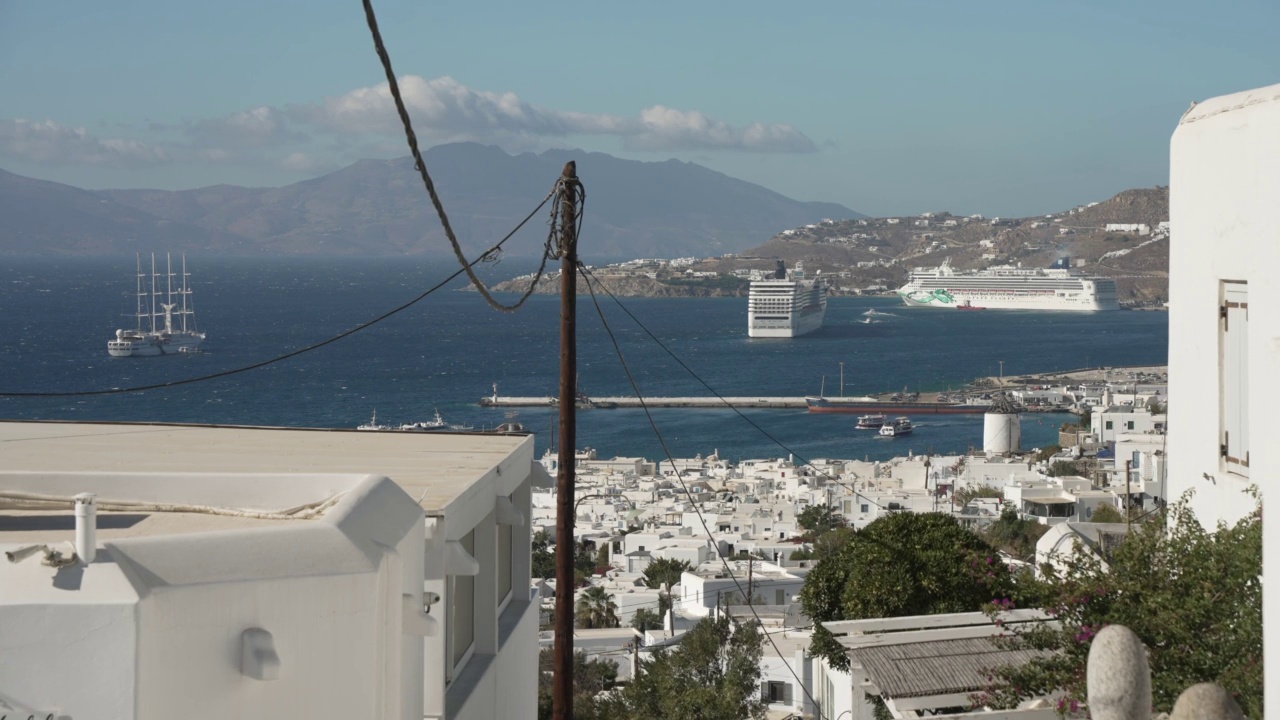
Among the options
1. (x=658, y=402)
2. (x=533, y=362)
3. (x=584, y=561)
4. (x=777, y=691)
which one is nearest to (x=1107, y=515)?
(x=584, y=561)

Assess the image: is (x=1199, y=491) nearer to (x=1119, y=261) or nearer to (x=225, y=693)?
(x=225, y=693)

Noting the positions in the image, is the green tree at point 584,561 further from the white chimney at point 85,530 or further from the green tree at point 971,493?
the white chimney at point 85,530

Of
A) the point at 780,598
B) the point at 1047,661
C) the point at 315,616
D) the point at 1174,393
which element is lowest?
the point at 780,598

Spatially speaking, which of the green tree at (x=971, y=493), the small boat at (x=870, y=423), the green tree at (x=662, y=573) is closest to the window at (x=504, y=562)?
the green tree at (x=662, y=573)

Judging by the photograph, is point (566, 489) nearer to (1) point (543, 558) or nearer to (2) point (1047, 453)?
(1) point (543, 558)

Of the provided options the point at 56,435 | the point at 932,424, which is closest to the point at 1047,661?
the point at 56,435

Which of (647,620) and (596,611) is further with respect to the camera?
(596,611)
